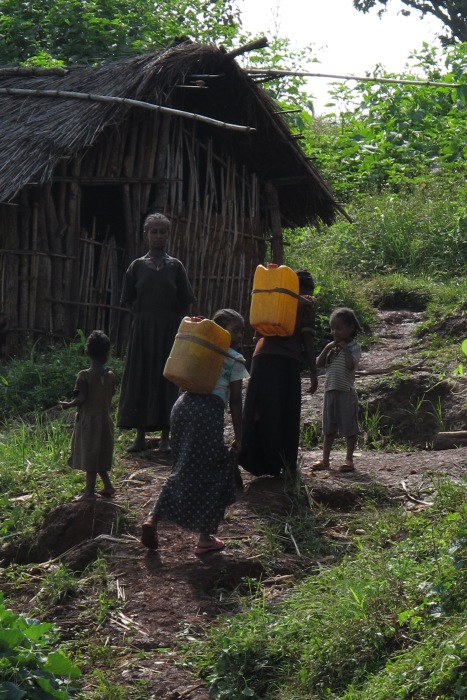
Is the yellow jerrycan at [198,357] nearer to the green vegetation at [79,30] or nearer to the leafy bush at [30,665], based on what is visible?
the leafy bush at [30,665]

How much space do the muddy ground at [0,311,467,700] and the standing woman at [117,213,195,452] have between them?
0.75ft

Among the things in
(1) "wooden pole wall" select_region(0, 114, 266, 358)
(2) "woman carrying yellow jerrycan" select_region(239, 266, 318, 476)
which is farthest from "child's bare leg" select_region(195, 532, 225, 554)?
(1) "wooden pole wall" select_region(0, 114, 266, 358)

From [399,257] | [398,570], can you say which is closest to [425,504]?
[398,570]

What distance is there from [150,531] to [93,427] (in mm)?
788

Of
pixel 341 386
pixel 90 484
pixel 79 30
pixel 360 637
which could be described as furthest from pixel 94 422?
pixel 79 30

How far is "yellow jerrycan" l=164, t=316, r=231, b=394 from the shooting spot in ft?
16.4

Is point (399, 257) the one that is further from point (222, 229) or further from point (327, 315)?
point (222, 229)

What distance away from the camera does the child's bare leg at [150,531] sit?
4.96 meters

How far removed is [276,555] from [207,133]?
5938 millimetres

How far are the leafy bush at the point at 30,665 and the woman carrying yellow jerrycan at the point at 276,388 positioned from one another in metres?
2.10

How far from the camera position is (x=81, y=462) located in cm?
548

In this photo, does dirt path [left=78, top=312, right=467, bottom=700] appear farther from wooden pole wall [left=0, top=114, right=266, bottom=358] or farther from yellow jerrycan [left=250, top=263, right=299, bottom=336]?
wooden pole wall [left=0, top=114, right=266, bottom=358]

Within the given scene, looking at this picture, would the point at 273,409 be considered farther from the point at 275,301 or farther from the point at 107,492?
the point at 107,492

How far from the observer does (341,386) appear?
6363 millimetres
